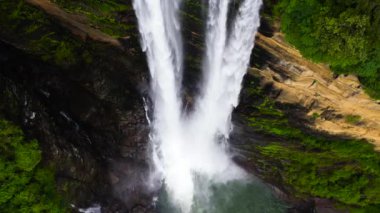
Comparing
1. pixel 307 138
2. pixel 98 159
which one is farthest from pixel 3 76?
pixel 307 138

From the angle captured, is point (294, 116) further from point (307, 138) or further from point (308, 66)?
point (308, 66)

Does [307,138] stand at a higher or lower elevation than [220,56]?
lower

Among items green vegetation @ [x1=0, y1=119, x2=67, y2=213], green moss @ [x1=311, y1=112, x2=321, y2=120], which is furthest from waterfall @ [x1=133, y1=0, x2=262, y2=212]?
green vegetation @ [x1=0, y1=119, x2=67, y2=213]

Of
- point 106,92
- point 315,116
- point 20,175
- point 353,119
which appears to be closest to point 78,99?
point 106,92

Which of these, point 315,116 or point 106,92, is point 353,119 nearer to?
point 315,116

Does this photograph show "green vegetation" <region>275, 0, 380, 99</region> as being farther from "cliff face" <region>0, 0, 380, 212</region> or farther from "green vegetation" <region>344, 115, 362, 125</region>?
"green vegetation" <region>344, 115, 362, 125</region>

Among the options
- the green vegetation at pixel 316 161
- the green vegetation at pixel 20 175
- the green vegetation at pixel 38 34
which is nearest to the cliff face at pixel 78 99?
the green vegetation at pixel 38 34
